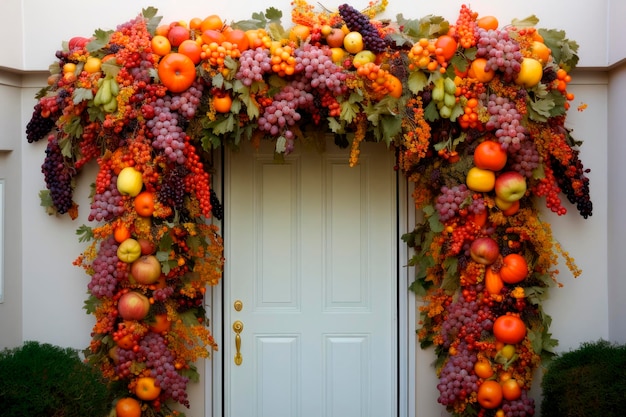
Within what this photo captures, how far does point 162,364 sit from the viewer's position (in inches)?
146

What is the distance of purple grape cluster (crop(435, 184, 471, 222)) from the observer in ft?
12.0

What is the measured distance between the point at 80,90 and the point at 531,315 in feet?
8.31

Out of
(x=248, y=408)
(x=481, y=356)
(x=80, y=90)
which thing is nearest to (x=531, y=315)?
(x=481, y=356)

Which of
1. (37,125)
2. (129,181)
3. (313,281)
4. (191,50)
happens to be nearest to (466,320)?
(313,281)

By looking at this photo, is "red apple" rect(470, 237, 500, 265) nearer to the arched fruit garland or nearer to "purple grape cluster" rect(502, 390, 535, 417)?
the arched fruit garland

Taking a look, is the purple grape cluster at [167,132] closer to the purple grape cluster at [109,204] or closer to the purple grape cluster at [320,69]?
the purple grape cluster at [109,204]

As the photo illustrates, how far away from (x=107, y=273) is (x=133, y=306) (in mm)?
212

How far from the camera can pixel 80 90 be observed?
3641 millimetres

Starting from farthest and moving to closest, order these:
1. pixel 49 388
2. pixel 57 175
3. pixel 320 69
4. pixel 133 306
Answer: pixel 57 175 → pixel 133 306 → pixel 320 69 → pixel 49 388

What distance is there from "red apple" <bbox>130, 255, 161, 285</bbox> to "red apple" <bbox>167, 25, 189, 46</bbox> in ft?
3.52

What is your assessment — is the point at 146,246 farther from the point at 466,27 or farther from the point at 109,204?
the point at 466,27

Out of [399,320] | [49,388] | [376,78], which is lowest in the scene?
[49,388]

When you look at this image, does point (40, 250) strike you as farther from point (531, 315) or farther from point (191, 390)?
point (531, 315)

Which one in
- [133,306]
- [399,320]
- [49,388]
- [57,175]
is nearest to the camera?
[49,388]
